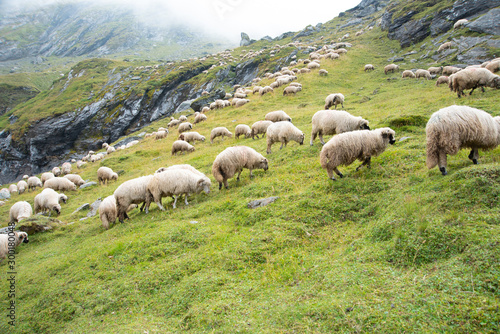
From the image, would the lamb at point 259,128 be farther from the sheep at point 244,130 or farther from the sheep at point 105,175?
the sheep at point 105,175

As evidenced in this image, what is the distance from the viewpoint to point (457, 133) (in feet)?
23.9

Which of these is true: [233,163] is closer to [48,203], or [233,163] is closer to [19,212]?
[48,203]

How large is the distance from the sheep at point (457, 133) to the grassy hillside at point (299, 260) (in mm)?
551

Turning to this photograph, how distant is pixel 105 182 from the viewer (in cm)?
2317

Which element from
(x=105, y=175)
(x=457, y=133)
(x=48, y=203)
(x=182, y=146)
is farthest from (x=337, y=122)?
(x=48, y=203)

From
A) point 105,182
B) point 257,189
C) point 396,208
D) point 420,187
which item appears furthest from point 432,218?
point 105,182

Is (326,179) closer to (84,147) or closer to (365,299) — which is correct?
(365,299)

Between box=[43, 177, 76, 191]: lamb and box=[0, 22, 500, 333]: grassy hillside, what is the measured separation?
11.5m

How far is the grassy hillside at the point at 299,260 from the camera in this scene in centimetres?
444

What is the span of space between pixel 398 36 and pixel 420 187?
5203cm

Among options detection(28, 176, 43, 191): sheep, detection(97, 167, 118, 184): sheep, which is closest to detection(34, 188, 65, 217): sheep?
detection(97, 167, 118, 184): sheep

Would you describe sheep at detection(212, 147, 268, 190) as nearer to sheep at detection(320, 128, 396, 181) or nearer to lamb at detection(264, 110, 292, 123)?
sheep at detection(320, 128, 396, 181)

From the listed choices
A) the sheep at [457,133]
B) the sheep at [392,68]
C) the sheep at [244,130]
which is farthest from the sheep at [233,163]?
the sheep at [392,68]

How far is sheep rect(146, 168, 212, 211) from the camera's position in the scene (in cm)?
1255
